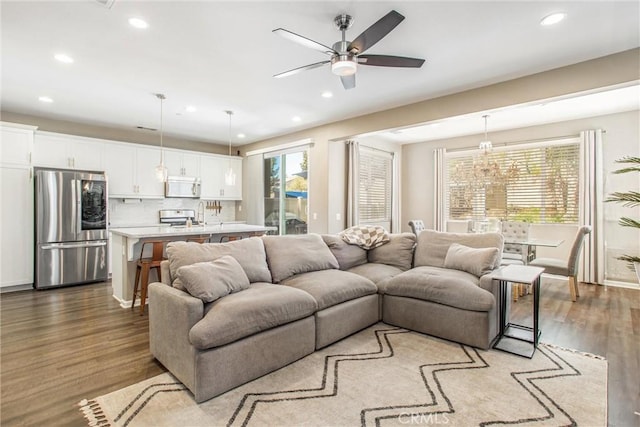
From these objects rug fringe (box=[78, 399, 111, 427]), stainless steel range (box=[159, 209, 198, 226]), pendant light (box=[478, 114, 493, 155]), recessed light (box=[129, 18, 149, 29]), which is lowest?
rug fringe (box=[78, 399, 111, 427])

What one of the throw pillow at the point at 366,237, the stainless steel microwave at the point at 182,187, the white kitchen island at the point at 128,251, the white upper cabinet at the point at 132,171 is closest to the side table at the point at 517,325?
the throw pillow at the point at 366,237

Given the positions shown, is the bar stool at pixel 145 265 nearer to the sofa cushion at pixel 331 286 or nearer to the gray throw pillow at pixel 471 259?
the sofa cushion at pixel 331 286

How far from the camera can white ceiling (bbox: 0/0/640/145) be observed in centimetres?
247

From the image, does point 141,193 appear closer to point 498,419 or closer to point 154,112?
point 154,112

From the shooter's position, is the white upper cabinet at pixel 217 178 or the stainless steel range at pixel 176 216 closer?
the stainless steel range at pixel 176 216

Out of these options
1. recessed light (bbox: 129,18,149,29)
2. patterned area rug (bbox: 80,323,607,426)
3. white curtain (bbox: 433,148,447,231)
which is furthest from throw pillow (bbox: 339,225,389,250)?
white curtain (bbox: 433,148,447,231)

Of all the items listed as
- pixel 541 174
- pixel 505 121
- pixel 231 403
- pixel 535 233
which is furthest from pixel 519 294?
pixel 231 403

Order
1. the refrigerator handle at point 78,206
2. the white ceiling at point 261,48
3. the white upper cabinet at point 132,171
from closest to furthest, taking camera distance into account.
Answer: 1. the white ceiling at point 261,48
2. the refrigerator handle at point 78,206
3. the white upper cabinet at point 132,171

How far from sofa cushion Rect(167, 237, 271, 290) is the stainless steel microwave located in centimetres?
408

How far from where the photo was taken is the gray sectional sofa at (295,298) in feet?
7.13

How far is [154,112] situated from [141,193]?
1838mm

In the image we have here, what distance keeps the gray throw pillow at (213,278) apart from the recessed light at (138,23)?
201 cm

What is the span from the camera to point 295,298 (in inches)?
102

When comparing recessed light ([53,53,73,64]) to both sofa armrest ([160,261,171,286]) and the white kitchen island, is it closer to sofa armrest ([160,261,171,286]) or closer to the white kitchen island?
the white kitchen island
